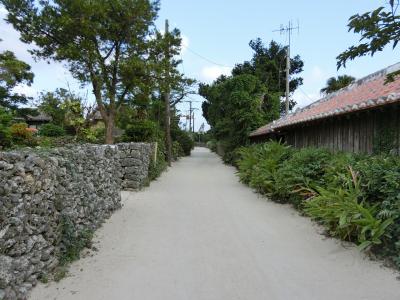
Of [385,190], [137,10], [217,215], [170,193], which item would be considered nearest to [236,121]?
[137,10]

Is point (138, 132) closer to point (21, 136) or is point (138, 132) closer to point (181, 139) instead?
point (21, 136)

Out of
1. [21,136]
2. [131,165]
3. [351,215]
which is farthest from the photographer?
[131,165]

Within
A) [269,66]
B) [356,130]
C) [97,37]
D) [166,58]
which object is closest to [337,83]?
[269,66]

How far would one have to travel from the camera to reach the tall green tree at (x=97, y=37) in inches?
629

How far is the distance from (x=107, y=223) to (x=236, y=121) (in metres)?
19.1

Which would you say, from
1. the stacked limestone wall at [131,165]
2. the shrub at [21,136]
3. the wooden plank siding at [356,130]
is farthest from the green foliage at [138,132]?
the wooden plank siding at [356,130]

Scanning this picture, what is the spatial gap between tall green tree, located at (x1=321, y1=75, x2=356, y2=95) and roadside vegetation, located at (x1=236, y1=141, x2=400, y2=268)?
956 inches

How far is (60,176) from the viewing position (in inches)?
230

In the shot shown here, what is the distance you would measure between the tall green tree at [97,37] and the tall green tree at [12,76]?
27.0 ft

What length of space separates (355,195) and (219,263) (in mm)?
2506

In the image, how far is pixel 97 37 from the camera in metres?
17.0

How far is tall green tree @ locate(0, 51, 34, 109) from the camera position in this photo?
81.0ft

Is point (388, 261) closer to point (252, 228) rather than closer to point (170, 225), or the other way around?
point (252, 228)

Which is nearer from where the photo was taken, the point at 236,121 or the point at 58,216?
the point at 58,216
